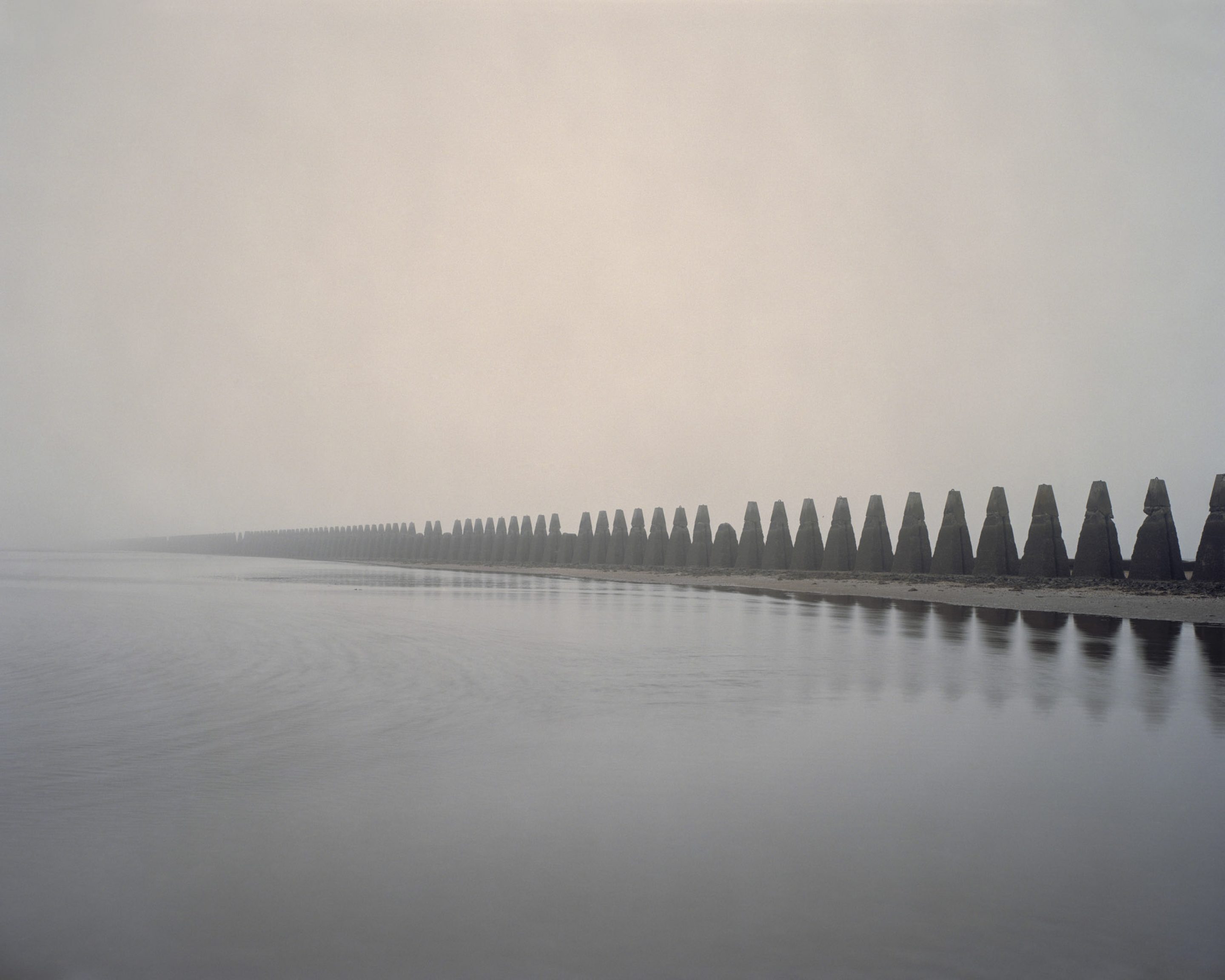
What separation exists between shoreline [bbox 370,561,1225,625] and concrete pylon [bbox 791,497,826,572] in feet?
3.43

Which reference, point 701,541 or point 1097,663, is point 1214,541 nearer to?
point 1097,663

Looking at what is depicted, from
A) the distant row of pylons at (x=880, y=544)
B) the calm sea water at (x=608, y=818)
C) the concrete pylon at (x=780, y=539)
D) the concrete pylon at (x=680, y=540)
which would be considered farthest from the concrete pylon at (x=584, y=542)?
the calm sea water at (x=608, y=818)

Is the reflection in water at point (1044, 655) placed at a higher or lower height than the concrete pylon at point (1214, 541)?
lower

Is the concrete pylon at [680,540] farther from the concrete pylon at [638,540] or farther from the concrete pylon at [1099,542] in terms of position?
the concrete pylon at [1099,542]

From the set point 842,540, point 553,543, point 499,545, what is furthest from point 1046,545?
point 499,545

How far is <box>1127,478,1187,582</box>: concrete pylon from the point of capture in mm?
26656

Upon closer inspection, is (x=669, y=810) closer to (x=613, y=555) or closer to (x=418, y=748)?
(x=418, y=748)

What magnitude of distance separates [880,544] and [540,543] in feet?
97.3

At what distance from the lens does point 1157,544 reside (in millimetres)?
26750

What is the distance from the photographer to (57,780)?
5.83m

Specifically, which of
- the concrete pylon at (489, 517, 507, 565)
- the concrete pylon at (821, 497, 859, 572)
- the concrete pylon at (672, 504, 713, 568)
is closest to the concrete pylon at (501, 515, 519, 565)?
the concrete pylon at (489, 517, 507, 565)

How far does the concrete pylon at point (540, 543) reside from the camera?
61750 mm

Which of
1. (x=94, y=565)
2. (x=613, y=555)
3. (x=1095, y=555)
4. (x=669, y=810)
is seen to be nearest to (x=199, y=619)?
(x=669, y=810)

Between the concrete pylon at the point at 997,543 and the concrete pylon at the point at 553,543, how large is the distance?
3207 centimetres
